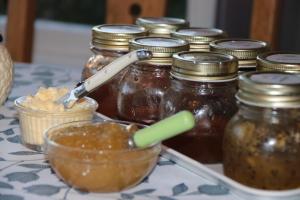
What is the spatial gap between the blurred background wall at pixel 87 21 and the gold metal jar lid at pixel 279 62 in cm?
114

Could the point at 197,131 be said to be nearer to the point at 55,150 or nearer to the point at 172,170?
the point at 172,170

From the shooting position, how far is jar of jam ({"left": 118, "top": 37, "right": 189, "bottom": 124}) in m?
0.96

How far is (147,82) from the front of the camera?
0.98 m

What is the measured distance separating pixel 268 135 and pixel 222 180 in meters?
0.08

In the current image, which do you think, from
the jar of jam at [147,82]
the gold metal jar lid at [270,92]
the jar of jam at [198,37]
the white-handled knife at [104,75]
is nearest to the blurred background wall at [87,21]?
the jar of jam at [198,37]

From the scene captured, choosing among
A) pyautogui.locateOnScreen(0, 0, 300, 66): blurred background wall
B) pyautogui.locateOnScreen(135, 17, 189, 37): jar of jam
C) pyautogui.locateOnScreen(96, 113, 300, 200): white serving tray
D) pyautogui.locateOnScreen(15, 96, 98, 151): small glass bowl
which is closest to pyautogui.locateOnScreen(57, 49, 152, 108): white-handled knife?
pyautogui.locateOnScreen(15, 96, 98, 151): small glass bowl

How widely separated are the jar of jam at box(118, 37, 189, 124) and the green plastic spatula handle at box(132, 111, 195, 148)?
0.18 m

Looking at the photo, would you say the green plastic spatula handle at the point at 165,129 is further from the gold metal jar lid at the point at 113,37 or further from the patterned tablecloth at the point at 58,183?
the gold metal jar lid at the point at 113,37

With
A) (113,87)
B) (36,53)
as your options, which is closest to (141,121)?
(113,87)

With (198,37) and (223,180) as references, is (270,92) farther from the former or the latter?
(198,37)

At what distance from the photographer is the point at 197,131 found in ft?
2.89

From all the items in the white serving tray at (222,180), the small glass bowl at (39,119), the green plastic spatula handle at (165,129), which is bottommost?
the white serving tray at (222,180)

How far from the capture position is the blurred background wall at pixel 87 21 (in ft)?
6.85

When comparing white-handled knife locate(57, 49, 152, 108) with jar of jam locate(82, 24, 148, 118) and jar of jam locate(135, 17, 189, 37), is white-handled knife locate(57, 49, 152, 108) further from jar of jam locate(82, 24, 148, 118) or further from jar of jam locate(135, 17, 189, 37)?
jar of jam locate(135, 17, 189, 37)
